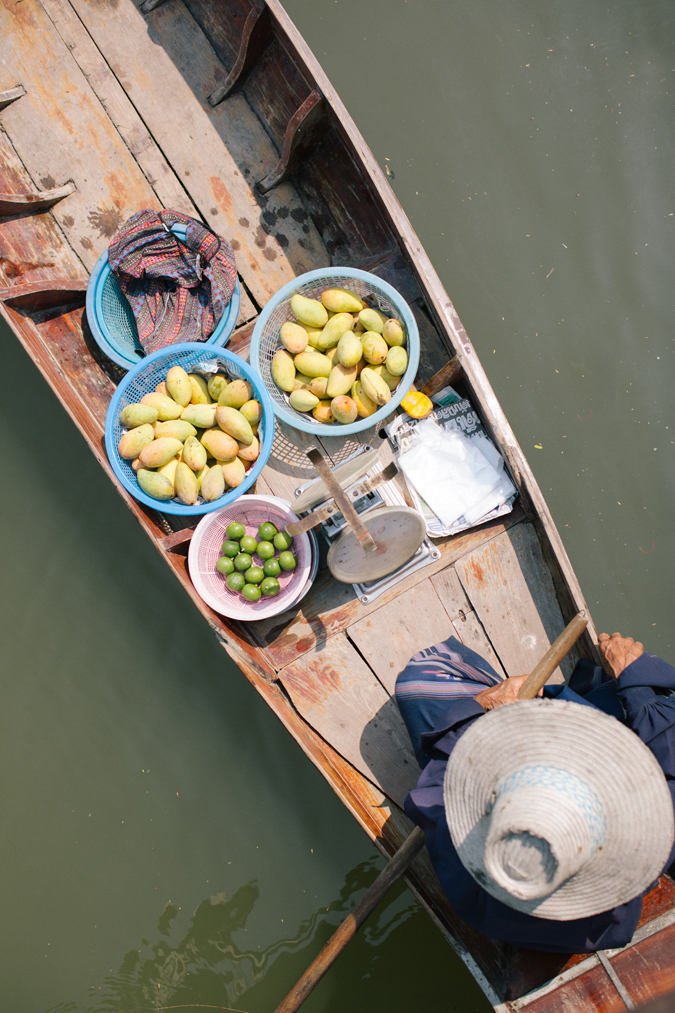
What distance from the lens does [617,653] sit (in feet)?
7.39

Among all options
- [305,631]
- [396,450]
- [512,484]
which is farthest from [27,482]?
[512,484]

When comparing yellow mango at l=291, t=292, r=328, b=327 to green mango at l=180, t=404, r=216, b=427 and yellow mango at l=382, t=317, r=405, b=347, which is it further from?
green mango at l=180, t=404, r=216, b=427

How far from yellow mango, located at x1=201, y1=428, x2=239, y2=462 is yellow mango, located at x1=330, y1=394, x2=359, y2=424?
18.6 inches

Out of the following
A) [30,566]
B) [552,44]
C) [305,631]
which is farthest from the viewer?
[30,566]

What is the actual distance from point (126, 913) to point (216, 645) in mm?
1700

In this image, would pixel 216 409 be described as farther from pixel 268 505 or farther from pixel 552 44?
pixel 552 44

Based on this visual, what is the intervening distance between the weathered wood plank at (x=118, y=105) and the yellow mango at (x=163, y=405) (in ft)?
3.40

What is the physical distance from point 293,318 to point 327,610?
4.65 feet

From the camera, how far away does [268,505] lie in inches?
105

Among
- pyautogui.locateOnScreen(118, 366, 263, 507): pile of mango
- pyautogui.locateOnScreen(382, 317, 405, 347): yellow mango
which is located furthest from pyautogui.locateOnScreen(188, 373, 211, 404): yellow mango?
pyautogui.locateOnScreen(382, 317, 405, 347): yellow mango

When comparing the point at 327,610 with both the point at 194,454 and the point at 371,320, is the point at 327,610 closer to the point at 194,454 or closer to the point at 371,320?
the point at 194,454

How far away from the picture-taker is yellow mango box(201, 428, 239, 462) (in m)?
2.46

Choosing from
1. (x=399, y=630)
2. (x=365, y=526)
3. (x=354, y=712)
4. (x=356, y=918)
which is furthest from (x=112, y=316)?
(x=356, y=918)

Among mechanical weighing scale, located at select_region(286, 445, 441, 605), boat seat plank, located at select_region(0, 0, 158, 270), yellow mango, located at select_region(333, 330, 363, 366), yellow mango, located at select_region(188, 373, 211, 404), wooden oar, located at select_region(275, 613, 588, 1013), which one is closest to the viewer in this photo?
mechanical weighing scale, located at select_region(286, 445, 441, 605)
